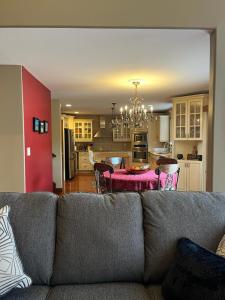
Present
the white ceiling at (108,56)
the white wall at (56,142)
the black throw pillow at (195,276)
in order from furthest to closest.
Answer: the white wall at (56,142)
the white ceiling at (108,56)
the black throw pillow at (195,276)

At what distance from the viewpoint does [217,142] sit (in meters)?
2.21

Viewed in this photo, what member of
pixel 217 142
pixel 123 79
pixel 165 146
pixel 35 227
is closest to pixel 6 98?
pixel 123 79

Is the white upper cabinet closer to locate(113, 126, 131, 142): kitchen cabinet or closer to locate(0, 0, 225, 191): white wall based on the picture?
locate(113, 126, 131, 142): kitchen cabinet

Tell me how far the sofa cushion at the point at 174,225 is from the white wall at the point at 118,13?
1.45m

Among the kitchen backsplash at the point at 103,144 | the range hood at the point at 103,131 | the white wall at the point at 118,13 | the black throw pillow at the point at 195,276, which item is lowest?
the black throw pillow at the point at 195,276

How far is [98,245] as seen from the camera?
1426 mm

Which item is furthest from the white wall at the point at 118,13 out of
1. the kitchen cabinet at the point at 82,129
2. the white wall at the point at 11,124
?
the kitchen cabinet at the point at 82,129

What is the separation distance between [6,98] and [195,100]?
3.82 meters

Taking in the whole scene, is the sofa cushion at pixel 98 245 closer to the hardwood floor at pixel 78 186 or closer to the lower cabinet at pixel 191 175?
the lower cabinet at pixel 191 175

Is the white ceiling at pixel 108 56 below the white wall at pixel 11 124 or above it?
above

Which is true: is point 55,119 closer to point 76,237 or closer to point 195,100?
point 195,100

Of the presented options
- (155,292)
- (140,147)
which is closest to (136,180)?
(155,292)

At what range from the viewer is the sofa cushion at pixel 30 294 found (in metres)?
1.25

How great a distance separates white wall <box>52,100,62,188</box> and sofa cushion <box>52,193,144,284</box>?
486 cm
